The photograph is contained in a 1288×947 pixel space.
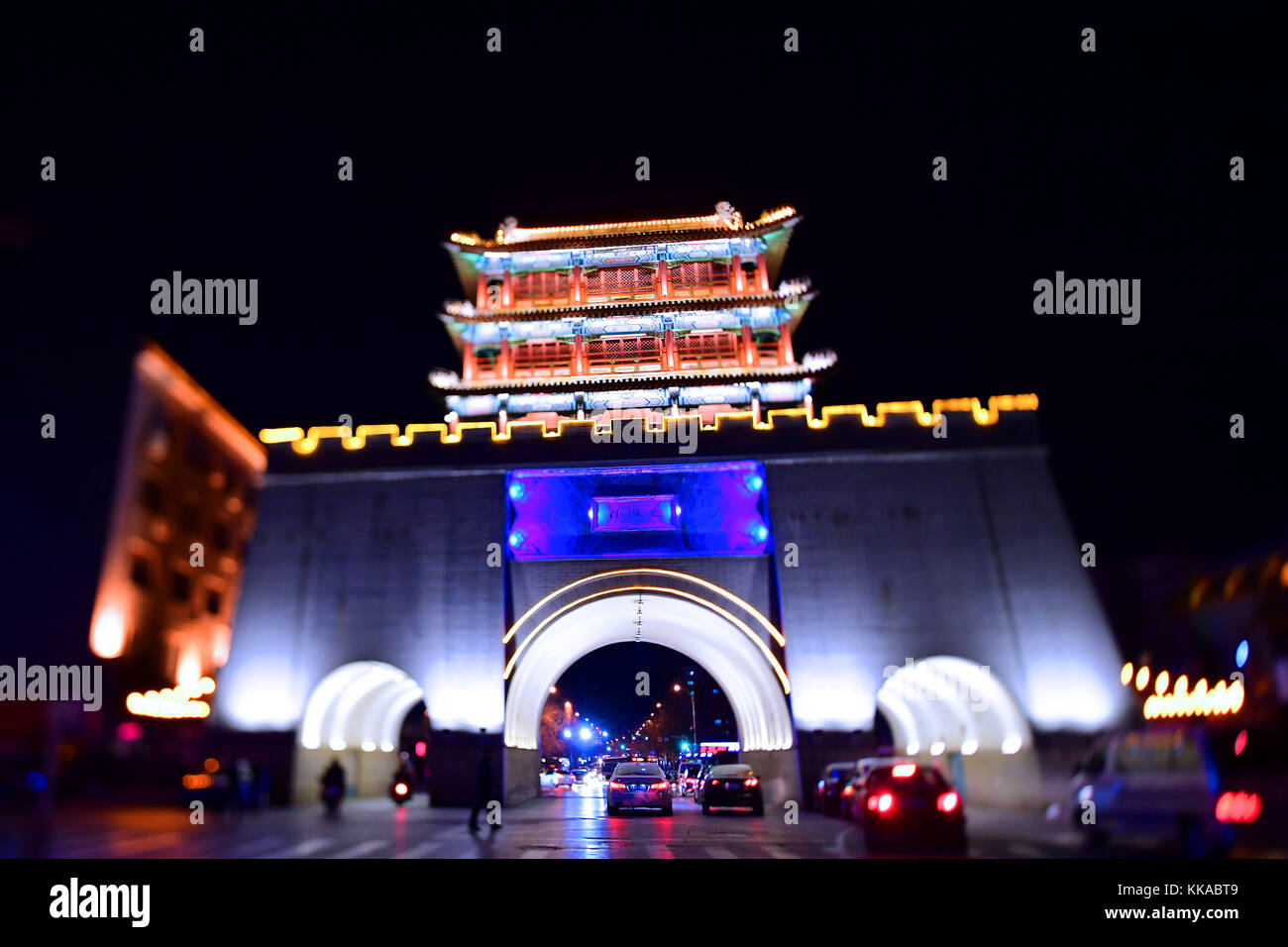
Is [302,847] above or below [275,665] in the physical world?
below

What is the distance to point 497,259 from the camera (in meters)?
28.1

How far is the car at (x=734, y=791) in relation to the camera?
20.6m

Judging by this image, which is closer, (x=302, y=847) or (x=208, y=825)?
(x=302, y=847)

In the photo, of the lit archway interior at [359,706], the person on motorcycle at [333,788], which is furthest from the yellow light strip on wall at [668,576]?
the person on motorcycle at [333,788]

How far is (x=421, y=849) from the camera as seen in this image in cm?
1173

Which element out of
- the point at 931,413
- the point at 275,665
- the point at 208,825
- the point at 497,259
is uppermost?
the point at 497,259

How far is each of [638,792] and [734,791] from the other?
100 inches

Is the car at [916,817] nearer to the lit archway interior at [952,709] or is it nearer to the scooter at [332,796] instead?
the lit archway interior at [952,709]

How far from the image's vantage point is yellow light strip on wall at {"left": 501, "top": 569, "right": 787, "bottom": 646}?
72.2 ft

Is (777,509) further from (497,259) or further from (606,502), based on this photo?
(497,259)

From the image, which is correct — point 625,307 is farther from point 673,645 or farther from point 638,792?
point 638,792

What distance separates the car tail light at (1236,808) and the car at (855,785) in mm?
5297
